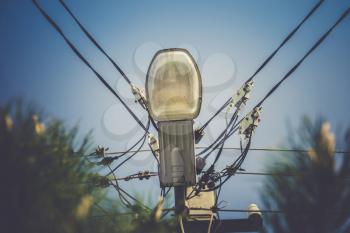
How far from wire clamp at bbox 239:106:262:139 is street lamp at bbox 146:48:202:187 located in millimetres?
1241

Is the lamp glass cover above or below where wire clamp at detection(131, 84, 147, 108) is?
below

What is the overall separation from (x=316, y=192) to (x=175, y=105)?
5.25ft

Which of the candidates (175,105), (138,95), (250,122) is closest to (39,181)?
(175,105)

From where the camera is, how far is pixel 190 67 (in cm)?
257

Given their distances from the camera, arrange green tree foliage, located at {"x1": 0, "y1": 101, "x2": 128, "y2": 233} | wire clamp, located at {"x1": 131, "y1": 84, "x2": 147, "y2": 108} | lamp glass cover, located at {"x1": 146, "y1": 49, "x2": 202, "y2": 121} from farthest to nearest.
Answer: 1. wire clamp, located at {"x1": 131, "y1": 84, "x2": 147, "y2": 108}
2. lamp glass cover, located at {"x1": 146, "y1": 49, "x2": 202, "y2": 121}
3. green tree foliage, located at {"x1": 0, "y1": 101, "x2": 128, "y2": 233}

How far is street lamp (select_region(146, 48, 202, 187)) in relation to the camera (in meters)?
2.58

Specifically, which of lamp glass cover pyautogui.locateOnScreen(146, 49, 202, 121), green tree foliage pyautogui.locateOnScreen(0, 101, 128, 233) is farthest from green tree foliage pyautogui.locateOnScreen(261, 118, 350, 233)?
lamp glass cover pyautogui.locateOnScreen(146, 49, 202, 121)

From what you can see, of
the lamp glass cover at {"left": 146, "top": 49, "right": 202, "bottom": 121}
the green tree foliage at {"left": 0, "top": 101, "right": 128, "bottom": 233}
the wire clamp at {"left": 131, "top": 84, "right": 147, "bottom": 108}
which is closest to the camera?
the green tree foliage at {"left": 0, "top": 101, "right": 128, "bottom": 233}

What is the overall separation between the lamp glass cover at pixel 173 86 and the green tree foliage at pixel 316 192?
142 centimetres

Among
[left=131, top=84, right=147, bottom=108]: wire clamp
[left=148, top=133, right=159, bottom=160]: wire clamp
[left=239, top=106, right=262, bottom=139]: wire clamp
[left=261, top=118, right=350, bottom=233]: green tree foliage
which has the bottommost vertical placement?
[left=261, top=118, right=350, bottom=233]: green tree foliage

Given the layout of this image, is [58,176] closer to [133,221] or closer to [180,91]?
[133,221]

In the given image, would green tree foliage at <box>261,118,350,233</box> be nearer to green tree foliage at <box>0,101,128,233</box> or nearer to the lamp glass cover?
green tree foliage at <box>0,101,128,233</box>

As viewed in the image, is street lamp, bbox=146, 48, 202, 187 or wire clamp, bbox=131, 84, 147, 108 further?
wire clamp, bbox=131, 84, 147, 108

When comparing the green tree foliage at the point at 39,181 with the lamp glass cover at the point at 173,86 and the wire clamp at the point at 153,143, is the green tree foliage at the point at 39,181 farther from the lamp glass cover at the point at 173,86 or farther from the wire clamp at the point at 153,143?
the wire clamp at the point at 153,143
